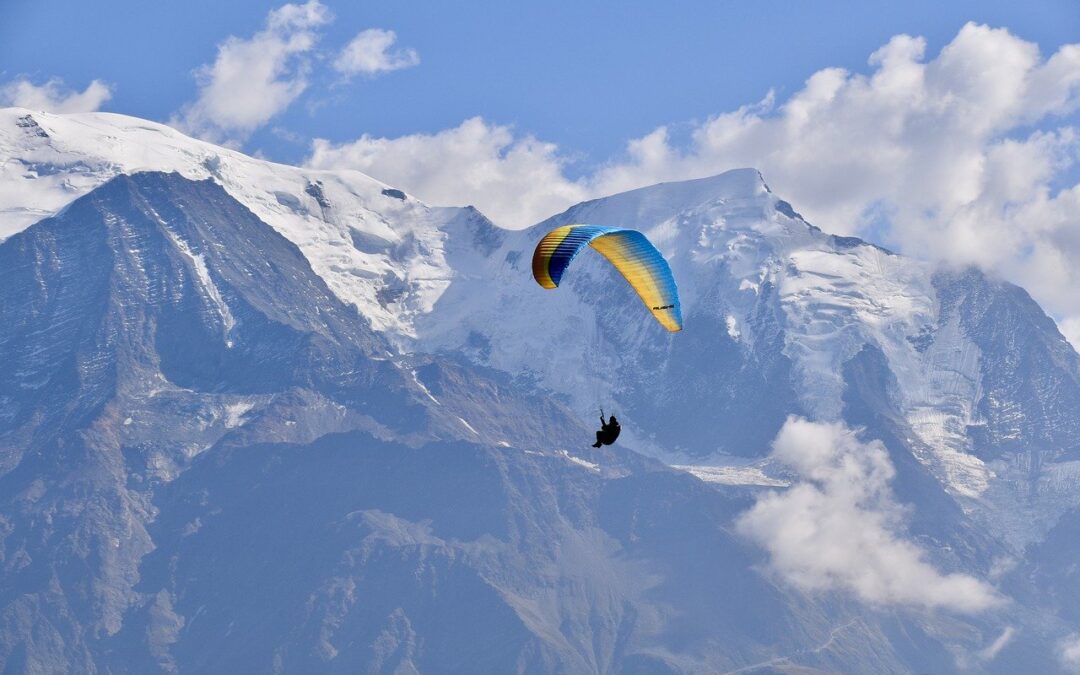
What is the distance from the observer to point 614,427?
199625 mm
